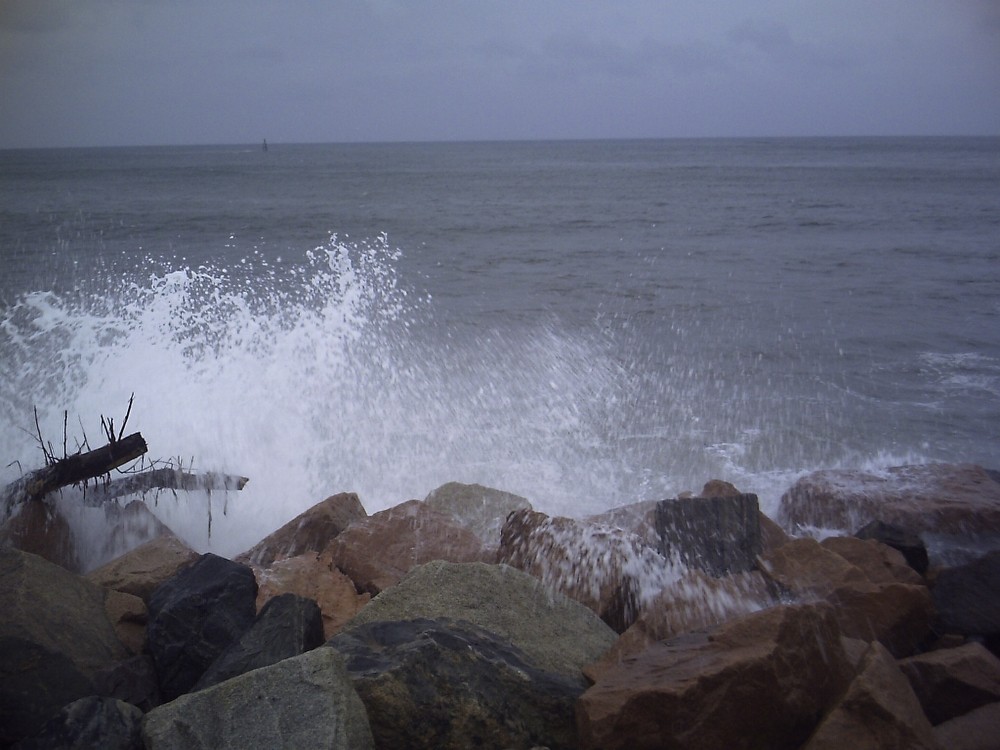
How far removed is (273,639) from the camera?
9.52ft

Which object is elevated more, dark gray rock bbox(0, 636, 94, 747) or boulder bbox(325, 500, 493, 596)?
dark gray rock bbox(0, 636, 94, 747)

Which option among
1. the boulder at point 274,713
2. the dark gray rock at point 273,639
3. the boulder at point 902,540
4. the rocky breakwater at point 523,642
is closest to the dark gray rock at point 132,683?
the rocky breakwater at point 523,642

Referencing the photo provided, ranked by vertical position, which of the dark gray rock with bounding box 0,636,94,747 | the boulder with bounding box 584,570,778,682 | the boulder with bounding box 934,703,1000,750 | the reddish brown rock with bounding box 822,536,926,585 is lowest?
the reddish brown rock with bounding box 822,536,926,585

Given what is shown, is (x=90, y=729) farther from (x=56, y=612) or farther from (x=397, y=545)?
→ (x=397, y=545)

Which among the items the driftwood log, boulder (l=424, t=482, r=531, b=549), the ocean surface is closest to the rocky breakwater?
boulder (l=424, t=482, r=531, b=549)

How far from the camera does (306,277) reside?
13.2 metres

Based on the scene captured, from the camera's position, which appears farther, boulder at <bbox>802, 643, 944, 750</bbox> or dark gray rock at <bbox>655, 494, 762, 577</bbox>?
dark gray rock at <bbox>655, 494, 762, 577</bbox>

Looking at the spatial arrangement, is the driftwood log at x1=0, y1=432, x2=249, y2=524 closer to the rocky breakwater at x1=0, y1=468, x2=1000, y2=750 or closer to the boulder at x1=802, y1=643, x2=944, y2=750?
the rocky breakwater at x1=0, y1=468, x2=1000, y2=750

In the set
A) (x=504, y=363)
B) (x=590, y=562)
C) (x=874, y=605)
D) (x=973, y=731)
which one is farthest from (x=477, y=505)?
(x=504, y=363)

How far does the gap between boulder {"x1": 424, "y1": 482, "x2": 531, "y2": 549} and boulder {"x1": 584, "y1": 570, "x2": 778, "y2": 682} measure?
135 centimetres

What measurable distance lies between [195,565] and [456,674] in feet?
4.53

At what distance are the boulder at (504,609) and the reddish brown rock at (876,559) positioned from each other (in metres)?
1.20

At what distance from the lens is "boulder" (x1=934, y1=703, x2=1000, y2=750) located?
2475 millimetres

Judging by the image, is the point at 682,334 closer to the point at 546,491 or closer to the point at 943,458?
the point at 943,458
